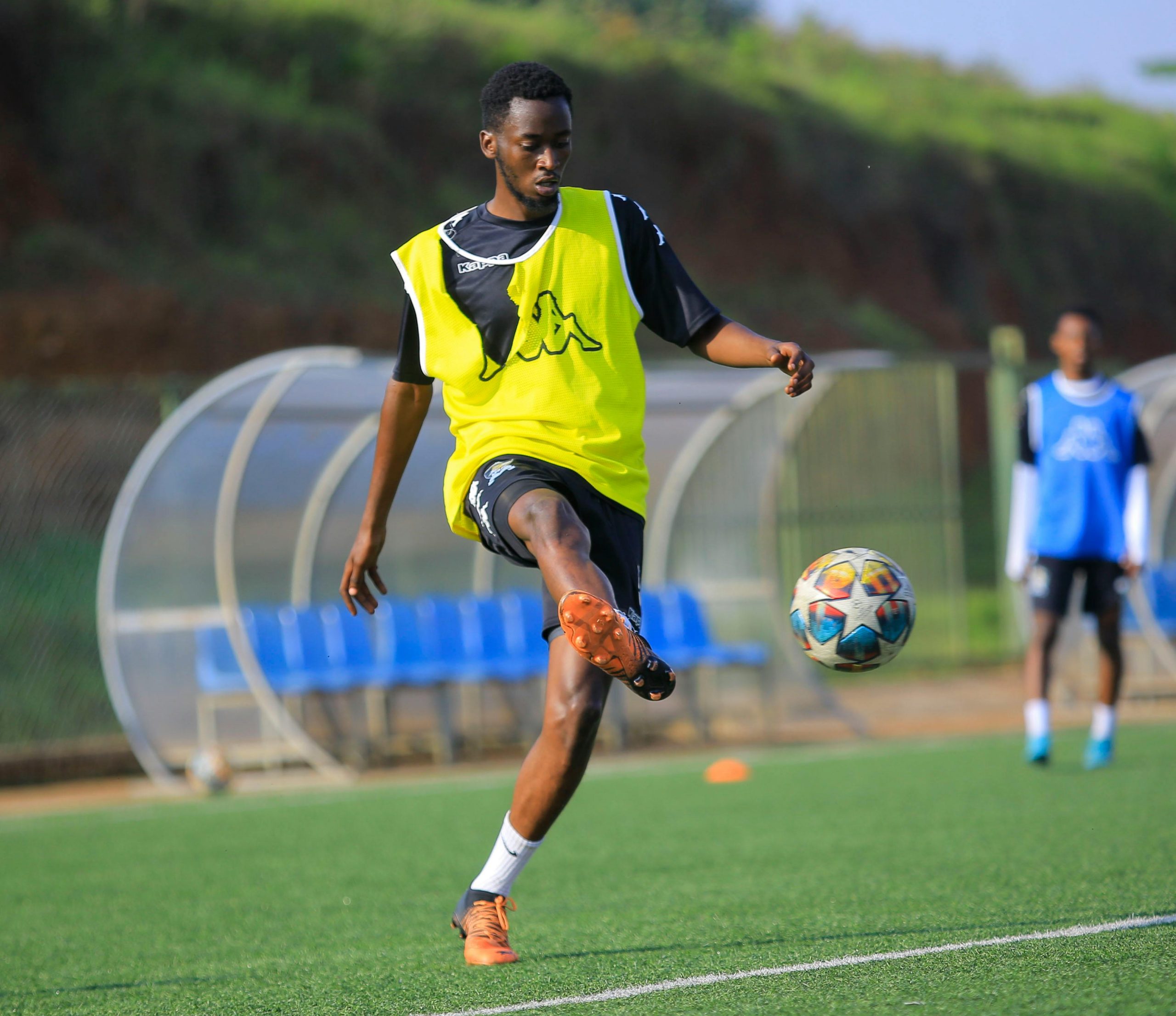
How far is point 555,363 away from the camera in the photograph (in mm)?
4027

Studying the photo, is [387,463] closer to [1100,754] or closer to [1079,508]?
[1079,508]

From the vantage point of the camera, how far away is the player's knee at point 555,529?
12.1 ft

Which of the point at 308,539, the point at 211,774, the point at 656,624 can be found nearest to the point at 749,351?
the point at 211,774

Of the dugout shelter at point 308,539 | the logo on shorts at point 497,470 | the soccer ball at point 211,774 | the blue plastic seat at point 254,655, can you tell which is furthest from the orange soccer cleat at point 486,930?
the blue plastic seat at point 254,655

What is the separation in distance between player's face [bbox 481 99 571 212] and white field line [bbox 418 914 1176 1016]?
2.00 metres

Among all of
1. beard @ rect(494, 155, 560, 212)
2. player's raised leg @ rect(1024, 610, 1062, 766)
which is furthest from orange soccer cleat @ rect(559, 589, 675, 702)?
player's raised leg @ rect(1024, 610, 1062, 766)

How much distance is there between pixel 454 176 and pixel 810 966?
24.9 m

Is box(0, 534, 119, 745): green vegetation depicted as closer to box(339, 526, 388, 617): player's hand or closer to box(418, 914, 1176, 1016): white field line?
box(339, 526, 388, 617): player's hand

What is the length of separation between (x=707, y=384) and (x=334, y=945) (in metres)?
8.48

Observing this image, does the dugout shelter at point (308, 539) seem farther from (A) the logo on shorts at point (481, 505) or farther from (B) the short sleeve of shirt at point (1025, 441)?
(A) the logo on shorts at point (481, 505)

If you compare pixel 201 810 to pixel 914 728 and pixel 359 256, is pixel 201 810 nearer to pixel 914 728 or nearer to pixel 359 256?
pixel 914 728

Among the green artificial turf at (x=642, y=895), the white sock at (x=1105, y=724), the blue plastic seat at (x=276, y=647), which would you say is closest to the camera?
the green artificial turf at (x=642, y=895)

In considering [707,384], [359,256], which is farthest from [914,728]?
[359,256]

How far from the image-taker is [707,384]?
41.8 feet
